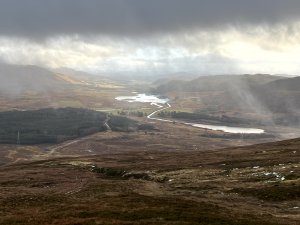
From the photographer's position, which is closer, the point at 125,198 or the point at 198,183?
the point at 125,198

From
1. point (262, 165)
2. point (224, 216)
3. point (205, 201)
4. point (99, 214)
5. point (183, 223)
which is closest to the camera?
point (183, 223)

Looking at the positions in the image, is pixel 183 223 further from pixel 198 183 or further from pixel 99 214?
pixel 198 183

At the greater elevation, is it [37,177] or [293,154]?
[293,154]

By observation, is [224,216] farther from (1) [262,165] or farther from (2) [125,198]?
(1) [262,165]

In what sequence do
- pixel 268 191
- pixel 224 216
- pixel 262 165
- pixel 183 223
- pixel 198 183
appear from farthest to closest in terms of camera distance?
pixel 262 165 → pixel 198 183 → pixel 268 191 → pixel 224 216 → pixel 183 223

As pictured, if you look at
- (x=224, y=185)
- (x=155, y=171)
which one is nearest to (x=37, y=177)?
(x=155, y=171)

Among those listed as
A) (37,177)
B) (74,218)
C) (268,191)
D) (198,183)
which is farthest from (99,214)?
(37,177)
